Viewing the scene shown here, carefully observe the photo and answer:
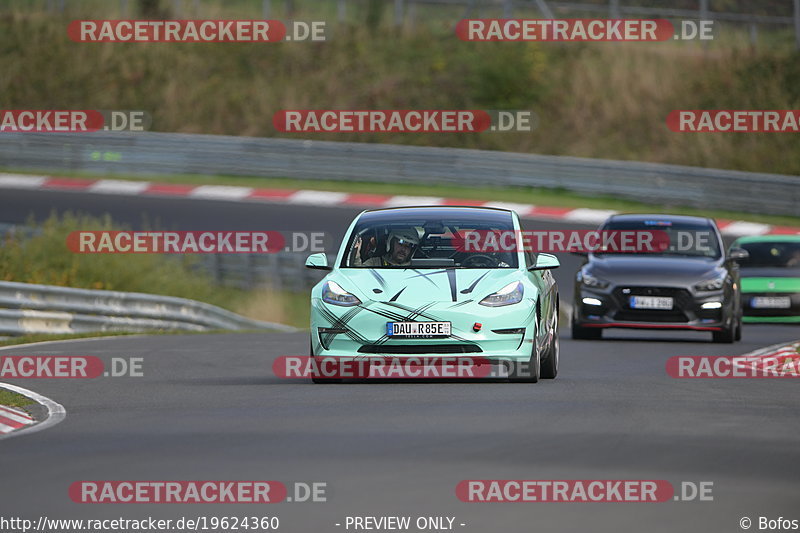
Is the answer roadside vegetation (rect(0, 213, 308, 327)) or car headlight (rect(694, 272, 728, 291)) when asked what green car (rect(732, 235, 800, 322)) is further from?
roadside vegetation (rect(0, 213, 308, 327))

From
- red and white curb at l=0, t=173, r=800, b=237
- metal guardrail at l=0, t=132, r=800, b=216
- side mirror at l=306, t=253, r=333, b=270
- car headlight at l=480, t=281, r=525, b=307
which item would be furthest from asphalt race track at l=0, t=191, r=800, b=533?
metal guardrail at l=0, t=132, r=800, b=216

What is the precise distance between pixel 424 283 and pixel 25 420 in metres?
3.45

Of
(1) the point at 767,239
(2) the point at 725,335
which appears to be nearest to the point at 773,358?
(2) the point at 725,335

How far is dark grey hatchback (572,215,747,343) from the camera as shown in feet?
60.5

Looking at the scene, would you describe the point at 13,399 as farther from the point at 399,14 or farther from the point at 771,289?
the point at 399,14

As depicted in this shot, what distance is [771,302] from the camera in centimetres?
2394

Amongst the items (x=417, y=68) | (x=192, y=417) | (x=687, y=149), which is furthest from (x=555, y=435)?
(x=417, y=68)

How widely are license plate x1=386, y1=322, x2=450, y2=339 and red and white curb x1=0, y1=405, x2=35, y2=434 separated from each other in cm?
296

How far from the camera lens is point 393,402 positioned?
11.4 m

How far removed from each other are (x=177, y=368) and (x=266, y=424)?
5.11 m

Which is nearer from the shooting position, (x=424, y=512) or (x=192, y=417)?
(x=424, y=512)

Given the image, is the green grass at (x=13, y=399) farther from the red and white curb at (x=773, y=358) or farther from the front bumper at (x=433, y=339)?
the red and white curb at (x=773, y=358)

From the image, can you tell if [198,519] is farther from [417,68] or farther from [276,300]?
[417,68]

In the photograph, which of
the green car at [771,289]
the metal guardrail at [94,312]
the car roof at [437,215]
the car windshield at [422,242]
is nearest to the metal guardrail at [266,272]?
the metal guardrail at [94,312]
